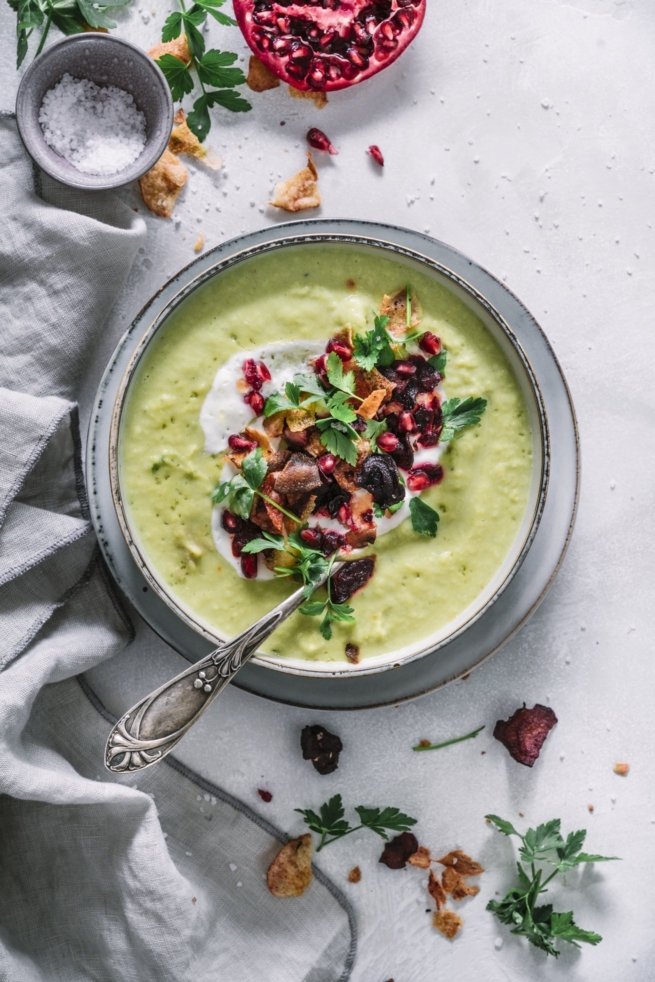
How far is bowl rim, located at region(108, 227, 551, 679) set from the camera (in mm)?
2971

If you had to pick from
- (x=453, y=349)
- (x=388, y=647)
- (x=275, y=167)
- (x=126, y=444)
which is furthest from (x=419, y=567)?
(x=275, y=167)

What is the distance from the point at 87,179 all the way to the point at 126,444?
0.95 meters

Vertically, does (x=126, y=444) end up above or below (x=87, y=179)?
below

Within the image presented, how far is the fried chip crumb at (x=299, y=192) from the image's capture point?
3344 millimetres

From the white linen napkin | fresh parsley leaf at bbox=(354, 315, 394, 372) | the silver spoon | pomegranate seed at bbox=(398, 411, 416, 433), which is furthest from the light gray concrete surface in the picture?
pomegranate seed at bbox=(398, 411, 416, 433)

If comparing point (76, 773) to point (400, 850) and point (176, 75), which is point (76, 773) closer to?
point (400, 850)

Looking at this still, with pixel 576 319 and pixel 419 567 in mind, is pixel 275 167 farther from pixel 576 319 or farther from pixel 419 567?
pixel 419 567

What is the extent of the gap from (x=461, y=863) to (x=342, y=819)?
1.62 feet

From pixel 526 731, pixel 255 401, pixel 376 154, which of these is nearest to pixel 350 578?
pixel 255 401

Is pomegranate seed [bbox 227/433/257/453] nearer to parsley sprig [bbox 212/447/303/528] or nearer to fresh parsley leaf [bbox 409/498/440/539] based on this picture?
parsley sprig [bbox 212/447/303/528]

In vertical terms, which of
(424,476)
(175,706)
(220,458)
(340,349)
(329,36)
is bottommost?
(175,706)

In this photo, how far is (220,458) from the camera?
10.1 feet

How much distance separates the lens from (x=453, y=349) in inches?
121

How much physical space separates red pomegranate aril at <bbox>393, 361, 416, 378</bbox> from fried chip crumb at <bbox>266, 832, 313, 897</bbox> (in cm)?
180
